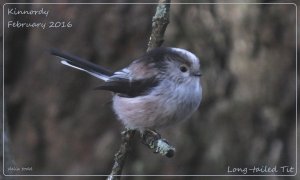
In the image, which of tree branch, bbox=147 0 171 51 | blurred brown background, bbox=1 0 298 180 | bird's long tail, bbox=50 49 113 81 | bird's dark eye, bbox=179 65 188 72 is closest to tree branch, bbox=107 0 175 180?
tree branch, bbox=147 0 171 51

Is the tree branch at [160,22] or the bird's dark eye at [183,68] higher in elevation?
the tree branch at [160,22]

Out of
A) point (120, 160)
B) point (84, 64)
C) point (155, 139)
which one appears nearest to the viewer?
point (120, 160)

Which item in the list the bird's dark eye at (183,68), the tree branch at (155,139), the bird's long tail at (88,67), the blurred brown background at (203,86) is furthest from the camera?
the blurred brown background at (203,86)

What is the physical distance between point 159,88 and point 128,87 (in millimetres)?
114

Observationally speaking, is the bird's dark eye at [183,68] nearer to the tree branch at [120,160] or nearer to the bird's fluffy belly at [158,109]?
the bird's fluffy belly at [158,109]

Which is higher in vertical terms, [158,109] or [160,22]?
[160,22]

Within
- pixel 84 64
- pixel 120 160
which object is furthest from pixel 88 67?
pixel 120 160

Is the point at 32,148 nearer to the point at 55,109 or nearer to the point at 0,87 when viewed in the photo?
the point at 55,109

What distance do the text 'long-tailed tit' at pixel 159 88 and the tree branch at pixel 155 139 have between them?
0.13 ft

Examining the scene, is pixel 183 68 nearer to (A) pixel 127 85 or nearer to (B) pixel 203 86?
(A) pixel 127 85

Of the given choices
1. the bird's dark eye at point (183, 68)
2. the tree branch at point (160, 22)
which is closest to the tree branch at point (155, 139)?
the tree branch at point (160, 22)

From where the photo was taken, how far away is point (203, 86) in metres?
2.19

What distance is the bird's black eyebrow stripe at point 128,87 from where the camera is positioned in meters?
1.83

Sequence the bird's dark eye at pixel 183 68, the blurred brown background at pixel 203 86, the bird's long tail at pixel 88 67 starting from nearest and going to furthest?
1. the bird's dark eye at pixel 183 68
2. the bird's long tail at pixel 88 67
3. the blurred brown background at pixel 203 86
